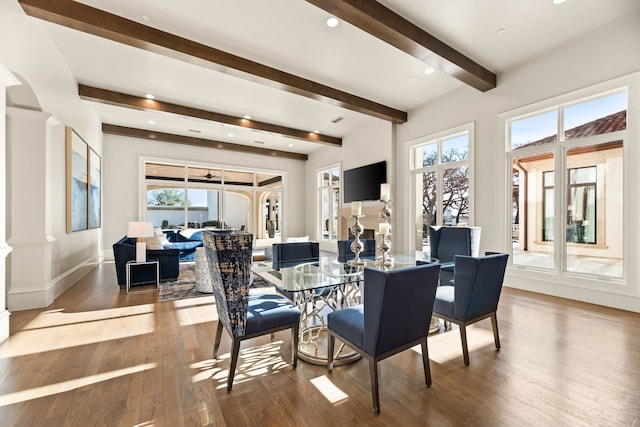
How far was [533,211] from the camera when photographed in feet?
14.3

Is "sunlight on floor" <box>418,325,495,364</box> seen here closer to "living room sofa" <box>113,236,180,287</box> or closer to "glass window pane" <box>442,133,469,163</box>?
"glass window pane" <box>442,133,469,163</box>

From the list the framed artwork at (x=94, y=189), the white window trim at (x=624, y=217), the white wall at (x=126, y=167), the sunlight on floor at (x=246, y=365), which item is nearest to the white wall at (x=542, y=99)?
the white window trim at (x=624, y=217)

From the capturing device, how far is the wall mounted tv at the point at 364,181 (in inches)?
265

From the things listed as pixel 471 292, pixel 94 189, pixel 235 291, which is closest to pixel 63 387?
pixel 235 291

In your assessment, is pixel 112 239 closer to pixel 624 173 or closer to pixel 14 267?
pixel 14 267

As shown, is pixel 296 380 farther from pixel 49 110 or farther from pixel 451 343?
pixel 49 110

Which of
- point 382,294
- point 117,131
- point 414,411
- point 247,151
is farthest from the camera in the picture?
point 247,151

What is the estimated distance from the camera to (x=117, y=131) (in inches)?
279

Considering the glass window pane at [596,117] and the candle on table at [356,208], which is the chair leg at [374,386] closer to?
the candle on table at [356,208]

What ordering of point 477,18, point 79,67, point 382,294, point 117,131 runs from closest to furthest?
point 382,294 → point 477,18 → point 79,67 → point 117,131

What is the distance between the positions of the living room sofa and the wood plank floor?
1.40 metres

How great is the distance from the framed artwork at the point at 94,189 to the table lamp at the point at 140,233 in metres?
1.83

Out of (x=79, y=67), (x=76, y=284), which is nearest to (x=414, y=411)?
(x=76, y=284)

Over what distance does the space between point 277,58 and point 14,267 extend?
413 centimetres
